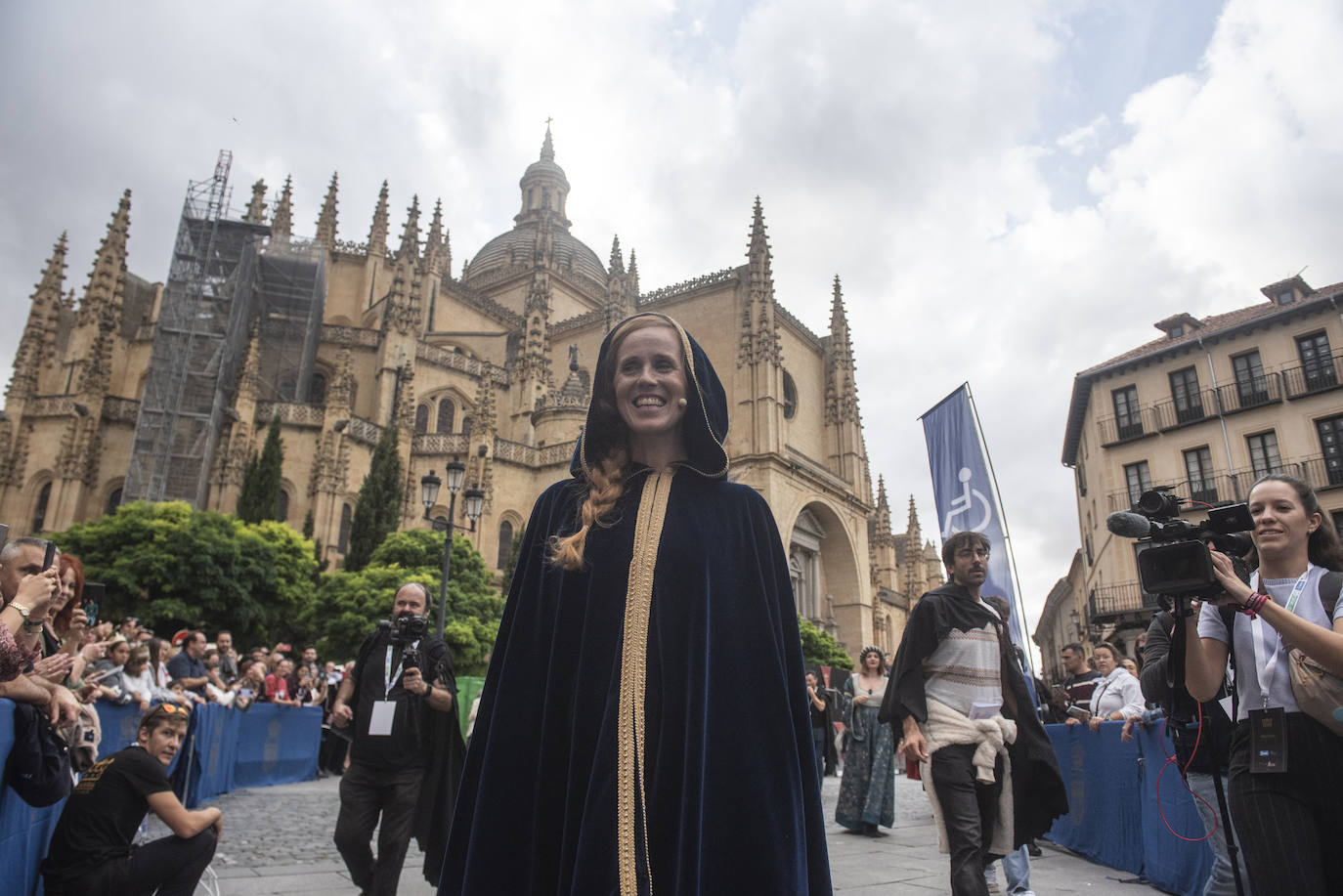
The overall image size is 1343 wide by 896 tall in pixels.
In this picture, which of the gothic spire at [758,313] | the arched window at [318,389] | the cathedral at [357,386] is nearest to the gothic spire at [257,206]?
the cathedral at [357,386]

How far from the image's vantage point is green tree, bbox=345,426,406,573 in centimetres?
2450

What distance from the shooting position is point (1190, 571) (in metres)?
2.44

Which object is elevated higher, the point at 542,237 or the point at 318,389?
the point at 542,237

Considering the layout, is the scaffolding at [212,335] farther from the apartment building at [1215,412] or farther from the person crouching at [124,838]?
the apartment building at [1215,412]

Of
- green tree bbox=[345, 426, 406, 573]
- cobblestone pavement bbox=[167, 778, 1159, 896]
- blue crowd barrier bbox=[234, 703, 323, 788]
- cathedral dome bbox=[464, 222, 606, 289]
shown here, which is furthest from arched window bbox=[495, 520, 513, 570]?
cathedral dome bbox=[464, 222, 606, 289]

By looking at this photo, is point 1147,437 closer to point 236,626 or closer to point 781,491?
point 781,491

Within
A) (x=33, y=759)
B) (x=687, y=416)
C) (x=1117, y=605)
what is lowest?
(x=33, y=759)

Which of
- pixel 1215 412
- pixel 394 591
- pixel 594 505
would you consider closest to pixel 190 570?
pixel 394 591

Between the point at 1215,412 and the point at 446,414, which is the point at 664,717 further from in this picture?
the point at 446,414

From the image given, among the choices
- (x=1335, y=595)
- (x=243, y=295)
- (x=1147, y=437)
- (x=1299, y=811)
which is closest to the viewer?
(x=1299, y=811)

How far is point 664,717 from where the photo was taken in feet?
6.32

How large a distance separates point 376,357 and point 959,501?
89.0 ft

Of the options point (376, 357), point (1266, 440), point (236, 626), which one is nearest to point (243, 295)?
point (376, 357)

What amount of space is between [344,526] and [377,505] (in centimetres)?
294
